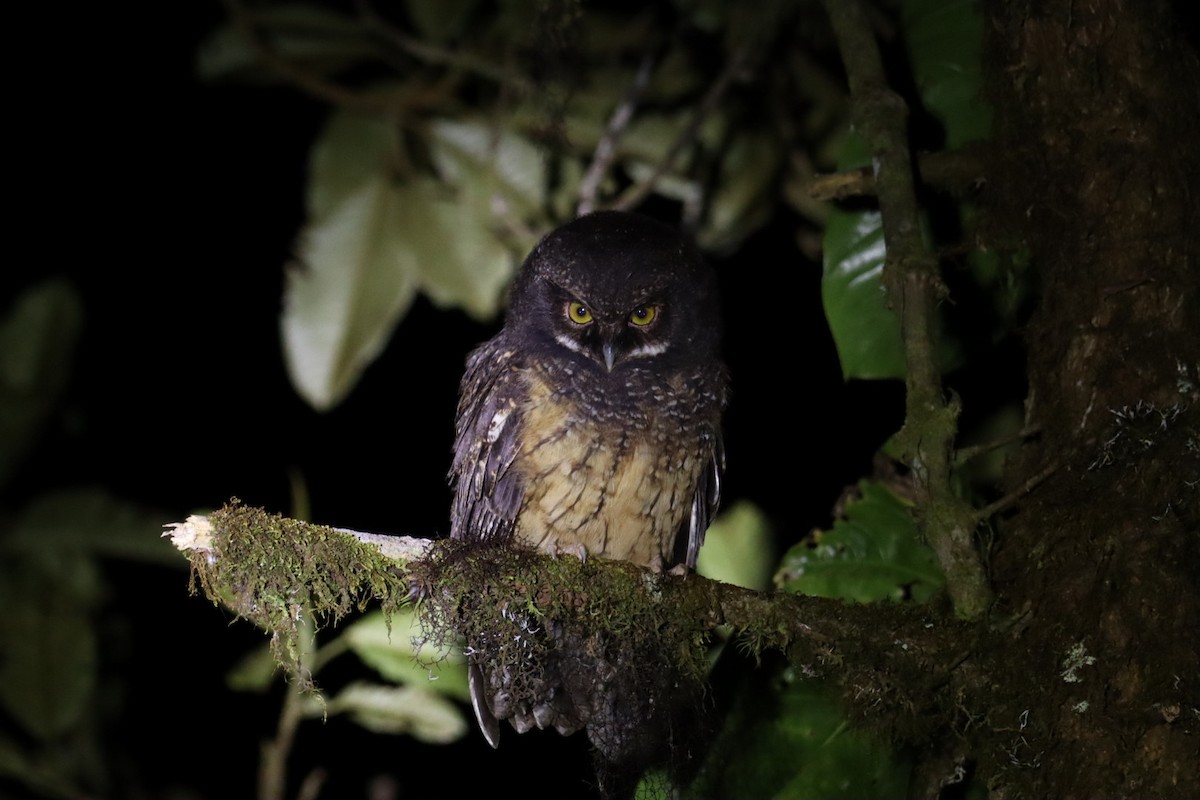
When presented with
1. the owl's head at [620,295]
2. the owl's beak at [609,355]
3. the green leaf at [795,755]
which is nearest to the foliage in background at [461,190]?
the green leaf at [795,755]

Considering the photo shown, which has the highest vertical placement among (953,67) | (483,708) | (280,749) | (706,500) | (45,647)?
(953,67)

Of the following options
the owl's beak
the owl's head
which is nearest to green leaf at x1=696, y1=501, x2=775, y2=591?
the owl's head

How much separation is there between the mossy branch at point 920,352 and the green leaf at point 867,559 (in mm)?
416

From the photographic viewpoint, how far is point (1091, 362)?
2.04 m

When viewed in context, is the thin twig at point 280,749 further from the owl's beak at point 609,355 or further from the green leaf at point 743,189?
the green leaf at point 743,189

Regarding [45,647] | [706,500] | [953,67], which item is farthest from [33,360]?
[953,67]

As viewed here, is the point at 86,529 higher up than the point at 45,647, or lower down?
higher up

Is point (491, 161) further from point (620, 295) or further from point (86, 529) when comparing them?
point (86, 529)

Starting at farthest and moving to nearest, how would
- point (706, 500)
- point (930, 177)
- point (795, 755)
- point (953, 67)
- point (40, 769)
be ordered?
1. point (40, 769)
2. point (706, 500)
3. point (953, 67)
4. point (930, 177)
5. point (795, 755)

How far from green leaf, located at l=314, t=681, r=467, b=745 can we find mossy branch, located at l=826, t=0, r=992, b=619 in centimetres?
179

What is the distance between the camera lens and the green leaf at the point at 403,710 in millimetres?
3260

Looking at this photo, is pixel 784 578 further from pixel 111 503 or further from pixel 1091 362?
pixel 111 503

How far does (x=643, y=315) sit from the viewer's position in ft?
9.01

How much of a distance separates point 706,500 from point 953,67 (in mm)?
1274
